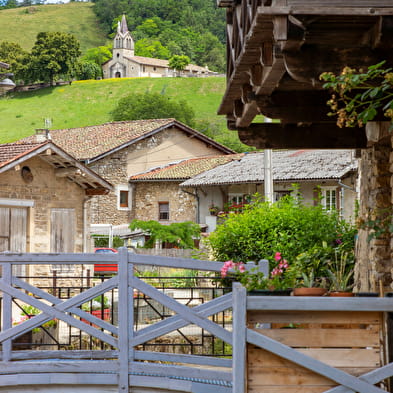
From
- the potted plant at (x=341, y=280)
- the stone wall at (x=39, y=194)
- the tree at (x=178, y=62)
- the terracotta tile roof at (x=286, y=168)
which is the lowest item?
the potted plant at (x=341, y=280)

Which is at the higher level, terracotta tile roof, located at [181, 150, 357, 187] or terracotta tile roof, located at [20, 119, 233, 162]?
terracotta tile roof, located at [20, 119, 233, 162]

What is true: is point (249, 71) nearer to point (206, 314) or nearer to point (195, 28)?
A: point (206, 314)

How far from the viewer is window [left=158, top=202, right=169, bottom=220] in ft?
111

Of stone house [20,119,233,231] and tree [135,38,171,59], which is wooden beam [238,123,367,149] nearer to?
stone house [20,119,233,231]

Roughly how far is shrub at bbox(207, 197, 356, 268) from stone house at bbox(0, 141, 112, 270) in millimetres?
4913

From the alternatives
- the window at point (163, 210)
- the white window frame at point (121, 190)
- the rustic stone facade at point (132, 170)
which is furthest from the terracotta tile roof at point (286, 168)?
the white window frame at point (121, 190)

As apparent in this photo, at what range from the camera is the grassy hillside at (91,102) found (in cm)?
6019

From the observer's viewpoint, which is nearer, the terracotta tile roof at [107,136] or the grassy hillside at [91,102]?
the terracotta tile roof at [107,136]

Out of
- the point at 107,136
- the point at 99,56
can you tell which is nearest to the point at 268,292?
the point at 107,136

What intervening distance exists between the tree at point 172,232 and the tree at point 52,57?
5071 centimetres

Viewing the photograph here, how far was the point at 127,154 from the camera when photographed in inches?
1367

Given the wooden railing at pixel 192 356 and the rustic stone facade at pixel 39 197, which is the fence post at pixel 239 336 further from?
the rustic stone facade at pixel 39 197

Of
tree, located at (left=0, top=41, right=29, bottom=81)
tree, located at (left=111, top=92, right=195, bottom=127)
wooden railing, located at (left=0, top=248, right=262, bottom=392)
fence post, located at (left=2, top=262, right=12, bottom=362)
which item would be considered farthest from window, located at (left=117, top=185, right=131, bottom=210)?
tree, located at (left=0, top=41, right=29, bottom=81)

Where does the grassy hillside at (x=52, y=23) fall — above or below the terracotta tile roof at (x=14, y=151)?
above
